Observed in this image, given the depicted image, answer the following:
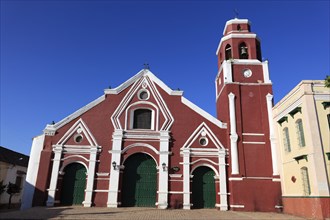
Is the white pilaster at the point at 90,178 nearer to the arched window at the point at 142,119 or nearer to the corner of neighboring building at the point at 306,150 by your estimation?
the arched window at the point at 142,119

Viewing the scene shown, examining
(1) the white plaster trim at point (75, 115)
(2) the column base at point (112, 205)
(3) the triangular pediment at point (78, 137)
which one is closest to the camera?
(2) the column base at point (112, 205)

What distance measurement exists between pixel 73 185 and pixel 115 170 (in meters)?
3.40

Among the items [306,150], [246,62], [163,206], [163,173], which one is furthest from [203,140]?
[246,62]

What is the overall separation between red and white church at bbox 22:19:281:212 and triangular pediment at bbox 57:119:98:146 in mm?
77

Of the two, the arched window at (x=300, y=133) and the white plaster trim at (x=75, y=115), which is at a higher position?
the white plaster trim at (x=75, y=115)

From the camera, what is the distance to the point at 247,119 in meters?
21.3

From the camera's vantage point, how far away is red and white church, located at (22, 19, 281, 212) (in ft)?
63.8

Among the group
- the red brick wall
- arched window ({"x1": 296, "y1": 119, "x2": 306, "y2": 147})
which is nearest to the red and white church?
the red brick wall

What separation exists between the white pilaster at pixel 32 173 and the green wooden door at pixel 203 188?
1190 centimetres

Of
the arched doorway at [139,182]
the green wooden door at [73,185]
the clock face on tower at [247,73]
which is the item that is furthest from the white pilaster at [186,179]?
the clock face on tower at [247,73]

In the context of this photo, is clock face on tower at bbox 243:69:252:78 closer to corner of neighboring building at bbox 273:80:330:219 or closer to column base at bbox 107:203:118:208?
corner of neighboring building at bbox 273:80:330:219

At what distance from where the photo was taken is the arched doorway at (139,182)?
19859 millimetres

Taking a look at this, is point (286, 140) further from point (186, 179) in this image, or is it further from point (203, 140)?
point (186, 179)

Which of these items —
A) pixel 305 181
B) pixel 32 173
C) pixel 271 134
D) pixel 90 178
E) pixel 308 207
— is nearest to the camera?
pixel 308 207
